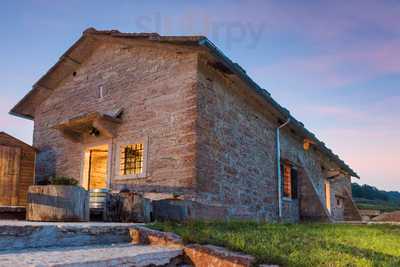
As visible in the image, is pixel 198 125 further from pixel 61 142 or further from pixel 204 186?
pixel 61 142

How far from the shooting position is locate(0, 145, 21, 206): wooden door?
35.3 ft

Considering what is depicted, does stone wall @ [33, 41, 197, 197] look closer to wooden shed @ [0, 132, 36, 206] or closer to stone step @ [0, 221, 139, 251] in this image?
wooden shed @ [0, 132, 36, 206]

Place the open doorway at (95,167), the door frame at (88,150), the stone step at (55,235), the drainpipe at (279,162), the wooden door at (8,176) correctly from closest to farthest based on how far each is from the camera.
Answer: the stone step at (55,235)
the door frame at (88,150)
the open doorway at (95,167)
the wooden door at (8,176)
the drainpipe at (279,162)

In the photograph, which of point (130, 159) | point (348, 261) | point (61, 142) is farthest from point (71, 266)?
point (61, 142)

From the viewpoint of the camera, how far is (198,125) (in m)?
8.20

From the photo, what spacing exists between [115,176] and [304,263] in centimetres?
690

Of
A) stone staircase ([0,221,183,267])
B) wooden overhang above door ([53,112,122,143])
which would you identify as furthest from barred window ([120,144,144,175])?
stone staircase ([0,221,183,267])

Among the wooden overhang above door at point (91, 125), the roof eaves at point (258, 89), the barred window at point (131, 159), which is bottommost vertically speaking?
the barred window at point (131, 159)

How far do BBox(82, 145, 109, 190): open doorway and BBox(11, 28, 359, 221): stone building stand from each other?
0.12 feet

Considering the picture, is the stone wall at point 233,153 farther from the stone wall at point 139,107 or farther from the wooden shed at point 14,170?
the wooden shed at point 14,170

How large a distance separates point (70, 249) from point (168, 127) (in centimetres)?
539

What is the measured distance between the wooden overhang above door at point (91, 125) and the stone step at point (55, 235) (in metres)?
5.49

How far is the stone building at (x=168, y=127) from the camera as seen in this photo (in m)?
8.34

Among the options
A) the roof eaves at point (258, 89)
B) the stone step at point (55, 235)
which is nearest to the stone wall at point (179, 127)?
the roof eaves at point (258, 89)
